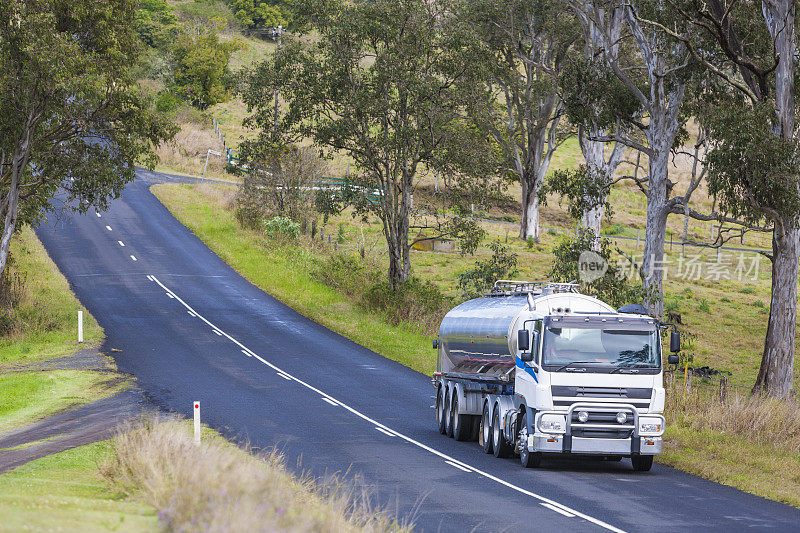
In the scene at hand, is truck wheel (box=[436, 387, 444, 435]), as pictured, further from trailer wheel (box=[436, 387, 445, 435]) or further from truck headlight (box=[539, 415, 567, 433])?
truck headlight (box=[539, 415, 567, 433])

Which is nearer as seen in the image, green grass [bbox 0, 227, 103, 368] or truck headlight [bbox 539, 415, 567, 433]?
truck headlight [bbox 539, 415, 567, 433]

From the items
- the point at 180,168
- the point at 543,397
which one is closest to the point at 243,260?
the point at 180,168

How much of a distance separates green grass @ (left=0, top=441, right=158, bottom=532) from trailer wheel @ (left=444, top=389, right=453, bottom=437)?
8.46 metres

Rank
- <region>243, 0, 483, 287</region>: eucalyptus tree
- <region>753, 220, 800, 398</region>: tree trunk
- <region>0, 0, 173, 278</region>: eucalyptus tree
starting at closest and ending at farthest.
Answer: <region>753, 220, 800, 398</region>: tree trunk
<region>0, 0, 173, 278</region>: eucalyptus tree
<region>243, 0, 483, 287</region>: eucalyptus tree

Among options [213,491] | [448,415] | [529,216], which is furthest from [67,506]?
[529,216]

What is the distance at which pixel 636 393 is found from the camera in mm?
15984

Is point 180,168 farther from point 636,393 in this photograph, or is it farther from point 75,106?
point 636,393

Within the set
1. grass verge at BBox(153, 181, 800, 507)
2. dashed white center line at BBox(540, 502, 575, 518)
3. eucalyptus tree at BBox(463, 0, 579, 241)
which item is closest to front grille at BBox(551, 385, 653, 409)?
grass verge at BBox(153, 181, 800, 507)

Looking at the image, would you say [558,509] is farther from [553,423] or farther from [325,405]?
[325,405]

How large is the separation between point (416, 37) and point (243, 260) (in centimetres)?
1900

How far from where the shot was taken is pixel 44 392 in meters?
25.5

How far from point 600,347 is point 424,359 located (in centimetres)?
1627

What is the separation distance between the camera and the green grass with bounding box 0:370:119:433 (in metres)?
23.0

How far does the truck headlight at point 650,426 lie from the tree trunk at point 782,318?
10459 millimetres
